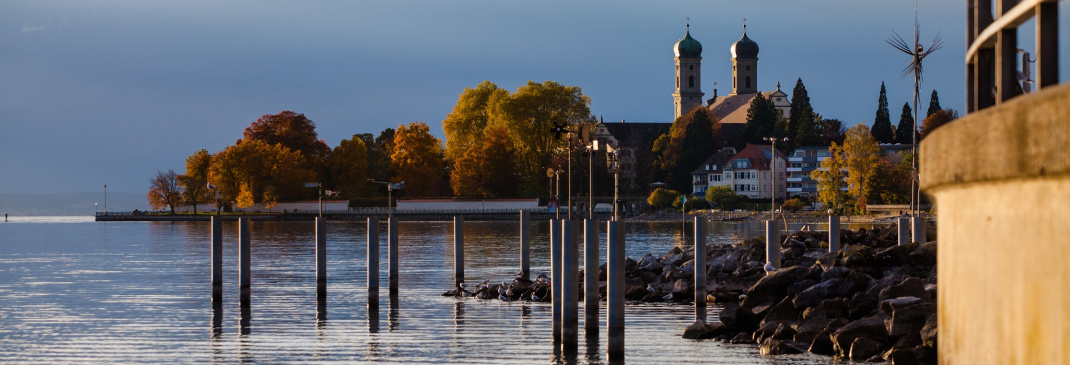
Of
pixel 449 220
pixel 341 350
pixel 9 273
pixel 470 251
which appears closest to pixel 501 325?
pixel 341 350

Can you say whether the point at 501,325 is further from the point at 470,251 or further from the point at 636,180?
the point at 636,180

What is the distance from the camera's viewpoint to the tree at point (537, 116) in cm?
13562

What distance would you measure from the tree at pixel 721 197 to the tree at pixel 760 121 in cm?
2170

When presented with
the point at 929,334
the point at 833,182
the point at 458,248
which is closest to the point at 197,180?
the point at 833,182

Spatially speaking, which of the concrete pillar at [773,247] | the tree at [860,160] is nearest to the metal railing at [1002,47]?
the concrete pillar at [773,247]

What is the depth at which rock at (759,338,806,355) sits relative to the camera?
1994 centimetres

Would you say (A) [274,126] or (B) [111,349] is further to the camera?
(A) [274,126]

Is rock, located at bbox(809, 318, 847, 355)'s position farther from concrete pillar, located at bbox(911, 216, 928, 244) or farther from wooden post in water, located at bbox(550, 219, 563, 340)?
concrete pillar, located at bbox(911, 216, 928, 244)

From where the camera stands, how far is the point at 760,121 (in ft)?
575

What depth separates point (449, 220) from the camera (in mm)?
142250

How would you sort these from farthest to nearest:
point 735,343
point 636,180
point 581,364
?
point 636,180
point 735,343
point 581,364

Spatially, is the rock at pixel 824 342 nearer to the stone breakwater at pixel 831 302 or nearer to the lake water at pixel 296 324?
the stone breakwater at pixel 831 302

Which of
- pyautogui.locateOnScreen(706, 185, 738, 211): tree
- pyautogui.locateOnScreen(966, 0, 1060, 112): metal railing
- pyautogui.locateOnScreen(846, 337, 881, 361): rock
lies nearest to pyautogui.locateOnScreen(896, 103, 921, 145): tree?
pyautogui.locateOnScreen(706, 185, 738, 211): tree

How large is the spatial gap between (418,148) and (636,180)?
139 feet
